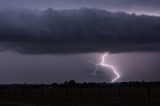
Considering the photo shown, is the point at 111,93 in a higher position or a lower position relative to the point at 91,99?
higher

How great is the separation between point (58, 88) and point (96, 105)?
71.9 meters

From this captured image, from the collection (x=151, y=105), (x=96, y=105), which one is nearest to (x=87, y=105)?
(x=96, y=105)

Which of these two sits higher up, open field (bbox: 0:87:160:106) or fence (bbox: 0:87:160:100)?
fence (bbox: 0:87:160:100)

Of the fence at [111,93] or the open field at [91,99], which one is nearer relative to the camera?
the open field at [91,99]

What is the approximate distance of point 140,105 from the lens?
37875mm

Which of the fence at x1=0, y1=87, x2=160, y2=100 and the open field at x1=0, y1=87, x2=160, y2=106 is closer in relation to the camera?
the open field at x1=0, y1=87, x2=160, y2=106

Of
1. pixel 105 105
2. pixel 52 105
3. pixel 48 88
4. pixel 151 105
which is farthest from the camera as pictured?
pixel 48 88

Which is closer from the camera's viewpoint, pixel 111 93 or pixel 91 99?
pixel 91 99

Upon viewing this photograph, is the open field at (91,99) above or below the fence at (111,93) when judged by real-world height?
below

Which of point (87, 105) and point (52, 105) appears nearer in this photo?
point (87, 105)

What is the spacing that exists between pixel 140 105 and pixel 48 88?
73.7m

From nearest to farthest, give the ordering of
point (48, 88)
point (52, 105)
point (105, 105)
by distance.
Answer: point (105, 105), point (52, 105), point (48, 88)

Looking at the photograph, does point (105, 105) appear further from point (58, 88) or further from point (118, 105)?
point (58, 88)

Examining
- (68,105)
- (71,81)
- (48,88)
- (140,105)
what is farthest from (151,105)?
(71,81)
